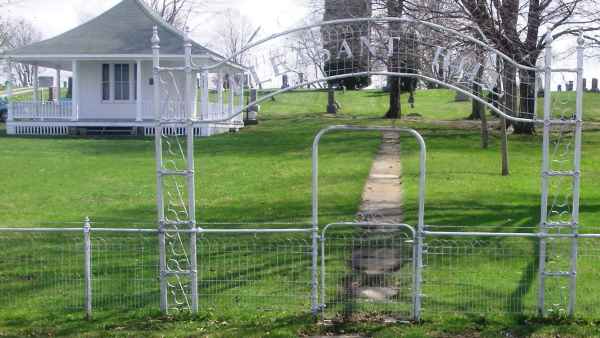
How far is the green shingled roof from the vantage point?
1272 inches

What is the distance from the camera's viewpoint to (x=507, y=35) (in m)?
15.8

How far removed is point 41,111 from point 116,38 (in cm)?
446

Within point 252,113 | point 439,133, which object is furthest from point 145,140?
point 439,133

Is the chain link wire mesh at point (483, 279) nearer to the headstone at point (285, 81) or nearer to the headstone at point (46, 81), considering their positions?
Answer: the headstone at point (285, 81)

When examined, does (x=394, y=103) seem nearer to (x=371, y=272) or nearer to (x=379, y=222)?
(x=379, y=222)

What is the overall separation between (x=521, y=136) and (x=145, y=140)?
47.2ft

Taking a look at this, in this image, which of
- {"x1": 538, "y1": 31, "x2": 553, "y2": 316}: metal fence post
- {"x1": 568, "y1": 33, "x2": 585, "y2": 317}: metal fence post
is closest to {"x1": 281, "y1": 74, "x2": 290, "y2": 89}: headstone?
{"x1": 538, "y1": 31, "x2": 553, "y2": 316}: metal fence post

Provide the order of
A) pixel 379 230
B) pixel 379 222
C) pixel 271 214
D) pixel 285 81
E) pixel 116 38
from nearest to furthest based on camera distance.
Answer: pixel 285 81 → pixel 379 230 → pixel 379 222 → pixel 271 214 → pixel 116 38

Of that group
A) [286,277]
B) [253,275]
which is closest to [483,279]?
[286,277]

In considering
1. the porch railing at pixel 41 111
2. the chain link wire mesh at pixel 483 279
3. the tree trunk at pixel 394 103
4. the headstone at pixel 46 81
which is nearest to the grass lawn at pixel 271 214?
the chain link wire mesh at pixel 483 279

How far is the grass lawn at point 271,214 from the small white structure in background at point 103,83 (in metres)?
2.83

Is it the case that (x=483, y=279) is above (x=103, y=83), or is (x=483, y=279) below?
below

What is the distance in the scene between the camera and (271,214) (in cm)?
1469

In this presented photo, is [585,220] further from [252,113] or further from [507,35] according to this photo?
[252,113]
